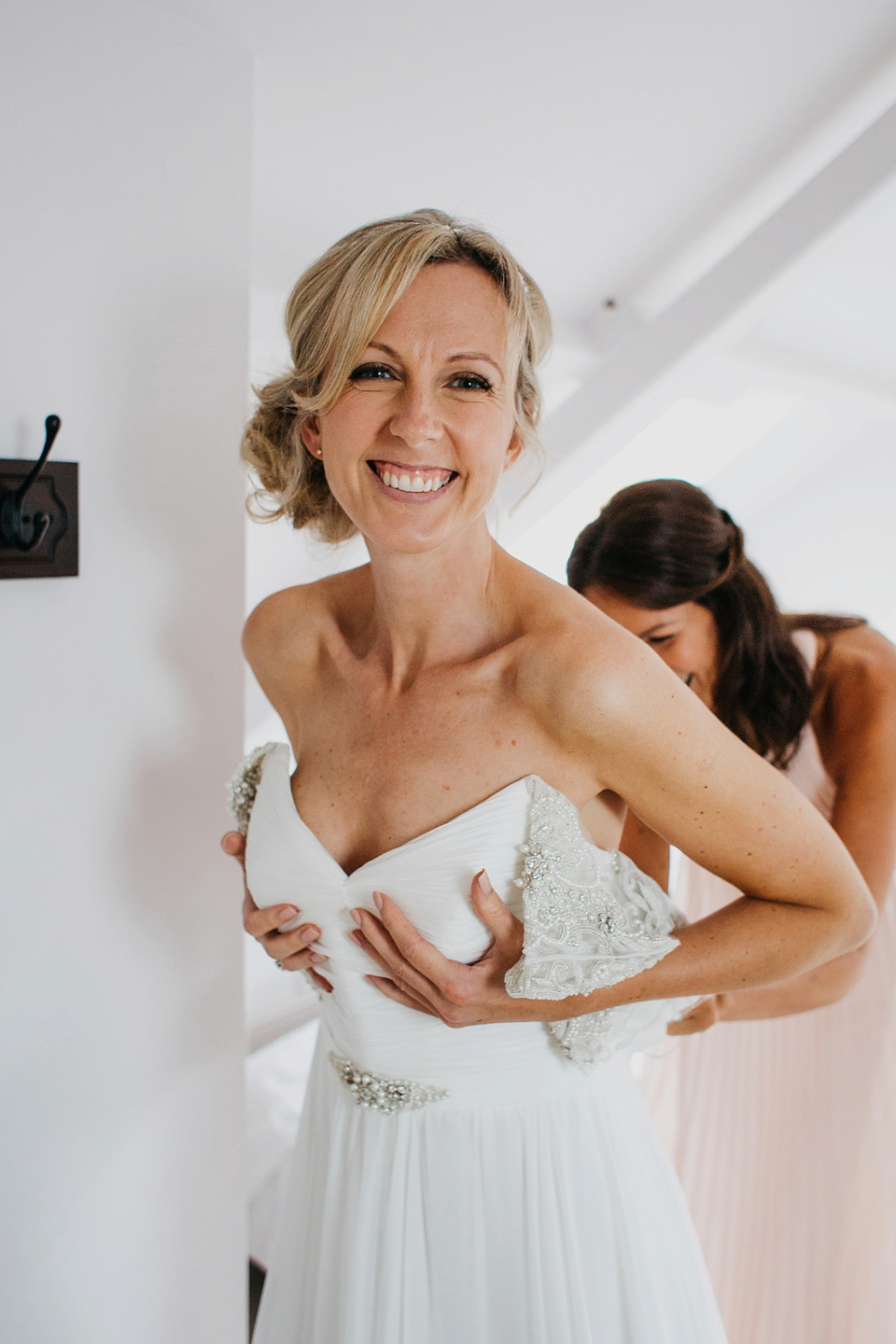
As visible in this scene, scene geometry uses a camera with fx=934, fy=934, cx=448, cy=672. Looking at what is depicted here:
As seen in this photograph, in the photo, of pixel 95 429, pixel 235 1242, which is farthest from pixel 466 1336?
pixel 95 429

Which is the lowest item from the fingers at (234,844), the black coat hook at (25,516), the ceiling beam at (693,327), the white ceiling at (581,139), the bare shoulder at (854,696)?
the fingers at (234,844)

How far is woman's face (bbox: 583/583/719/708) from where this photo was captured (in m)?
1.64

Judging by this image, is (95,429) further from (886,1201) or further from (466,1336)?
(886,1201)

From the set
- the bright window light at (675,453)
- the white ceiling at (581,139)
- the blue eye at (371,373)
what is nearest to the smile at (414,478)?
the blue eye at (371,373)

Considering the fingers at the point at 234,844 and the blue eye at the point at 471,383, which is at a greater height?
the blue eye at the point at 471,383

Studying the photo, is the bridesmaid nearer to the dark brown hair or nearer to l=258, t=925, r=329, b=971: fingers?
the dark brown hair

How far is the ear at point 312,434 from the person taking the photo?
4.31ft

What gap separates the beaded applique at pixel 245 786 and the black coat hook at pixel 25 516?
430 mm

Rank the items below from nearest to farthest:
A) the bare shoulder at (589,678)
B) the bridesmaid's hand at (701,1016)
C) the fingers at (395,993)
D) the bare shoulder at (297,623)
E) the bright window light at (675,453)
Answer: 1. the bare shoulder at (589,678)
2. the fingers at (395,993)
3. the bare shoulder at (297,623)
4. the bridesmaid's hand at (701,1016)
5. the bright window light at (675,453)

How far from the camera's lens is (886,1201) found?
165 cm

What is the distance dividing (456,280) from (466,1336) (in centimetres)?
130

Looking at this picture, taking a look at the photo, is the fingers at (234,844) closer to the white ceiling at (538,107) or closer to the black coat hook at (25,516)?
the black coat hook at (25,516)

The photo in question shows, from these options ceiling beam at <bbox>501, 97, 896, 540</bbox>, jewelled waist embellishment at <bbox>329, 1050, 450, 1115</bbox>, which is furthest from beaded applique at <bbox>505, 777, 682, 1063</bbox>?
ceiling beam at <bbox>501, 97, 896, 540</bbox>

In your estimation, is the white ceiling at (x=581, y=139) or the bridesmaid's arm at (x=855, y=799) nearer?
the white ceiling at (x=581, y=139)
